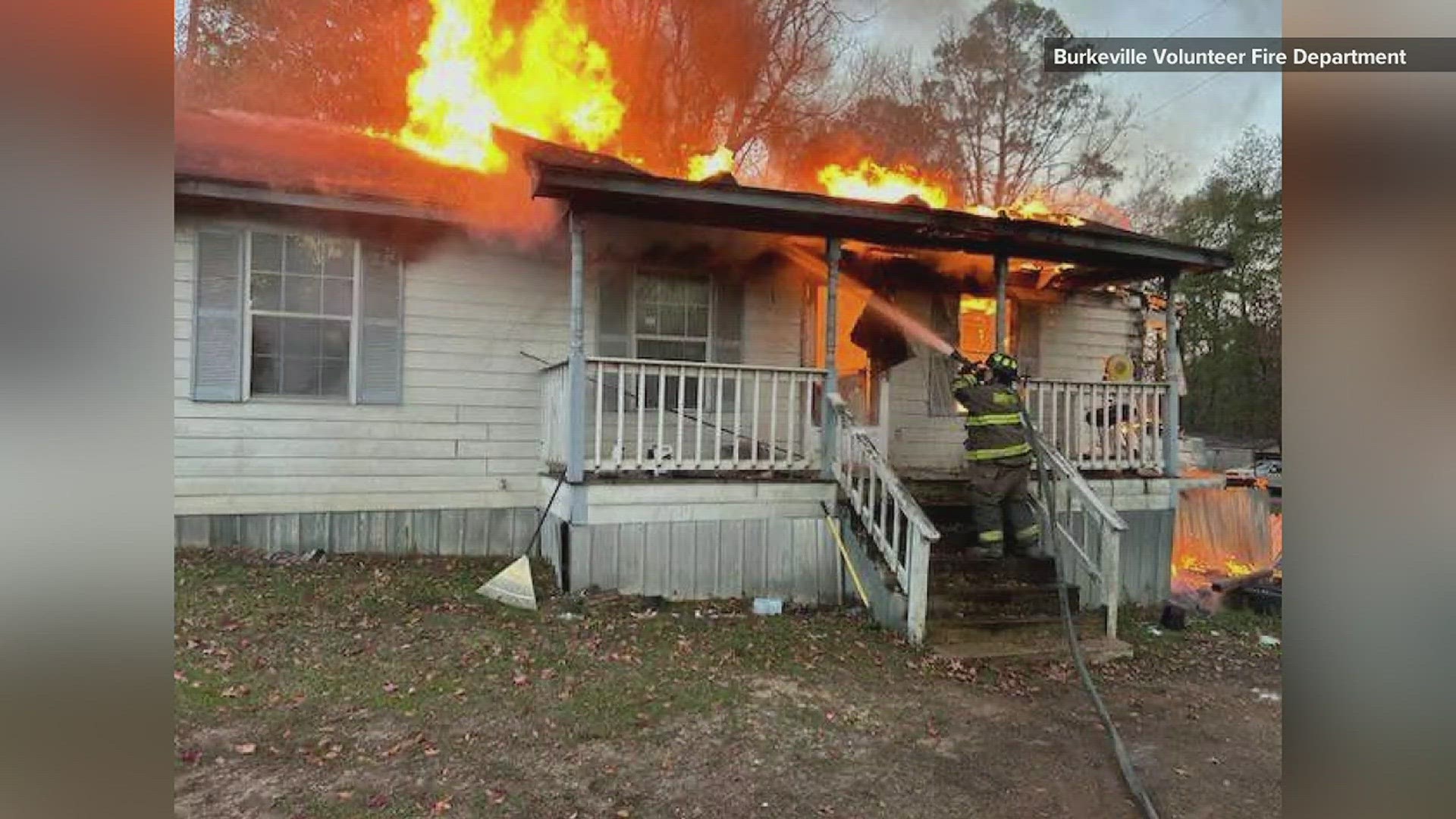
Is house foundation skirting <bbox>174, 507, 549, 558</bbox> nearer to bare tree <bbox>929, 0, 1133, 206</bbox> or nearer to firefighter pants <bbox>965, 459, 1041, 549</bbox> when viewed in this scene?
firefighter pants <bbox>965, 459, 1041, 549</bbox>

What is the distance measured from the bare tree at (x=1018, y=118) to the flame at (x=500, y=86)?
35.2 ft

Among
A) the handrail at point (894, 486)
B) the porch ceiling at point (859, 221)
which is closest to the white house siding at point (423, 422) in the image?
the porch ceiling at point (859, 221)

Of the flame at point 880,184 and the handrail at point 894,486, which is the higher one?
the flame at point 880,184

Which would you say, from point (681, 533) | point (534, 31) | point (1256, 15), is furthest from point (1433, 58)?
point (534, 31)

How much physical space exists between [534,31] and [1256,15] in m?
11.5

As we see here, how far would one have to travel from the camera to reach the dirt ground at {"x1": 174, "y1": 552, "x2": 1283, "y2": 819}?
3766 mm

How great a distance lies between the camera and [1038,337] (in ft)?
36.4

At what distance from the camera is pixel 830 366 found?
26.0 ft

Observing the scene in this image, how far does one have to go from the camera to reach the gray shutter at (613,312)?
8.78 m

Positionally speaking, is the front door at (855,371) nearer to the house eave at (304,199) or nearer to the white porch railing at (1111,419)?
the white porch railing at (1111,419)

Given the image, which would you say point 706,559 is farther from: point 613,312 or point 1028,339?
point 1028,339

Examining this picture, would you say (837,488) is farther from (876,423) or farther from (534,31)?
(534,31)

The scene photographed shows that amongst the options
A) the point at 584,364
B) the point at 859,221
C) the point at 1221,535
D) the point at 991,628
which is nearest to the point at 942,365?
the point at 859,221

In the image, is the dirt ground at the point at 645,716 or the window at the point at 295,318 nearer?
the dirt ground at the point at 645,716
